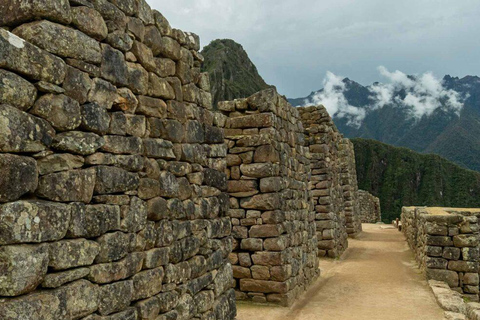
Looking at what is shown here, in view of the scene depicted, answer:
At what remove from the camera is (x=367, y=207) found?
34719 millimetres

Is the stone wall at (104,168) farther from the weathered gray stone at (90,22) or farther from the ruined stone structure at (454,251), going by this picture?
the ruined stone structure at (454,251)

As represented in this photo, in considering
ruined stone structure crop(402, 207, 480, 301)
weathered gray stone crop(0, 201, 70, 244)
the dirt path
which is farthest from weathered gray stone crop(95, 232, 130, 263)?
ruined stone structure crop(402, 207, 480, 301)

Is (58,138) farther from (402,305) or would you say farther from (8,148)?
(402,305)

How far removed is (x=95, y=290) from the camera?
Result: 3.27 m

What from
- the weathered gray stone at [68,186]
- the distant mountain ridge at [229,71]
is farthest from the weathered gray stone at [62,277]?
the distant mountain ridge at [229,71]

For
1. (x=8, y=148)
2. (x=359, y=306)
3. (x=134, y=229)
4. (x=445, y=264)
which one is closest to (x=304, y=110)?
(x=445, y=264)

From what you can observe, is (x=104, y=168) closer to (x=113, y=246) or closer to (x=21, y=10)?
(x=113, y=246)

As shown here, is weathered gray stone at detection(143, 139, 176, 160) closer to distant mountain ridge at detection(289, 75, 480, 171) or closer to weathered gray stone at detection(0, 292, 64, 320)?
weathered gray stone at detection(0, 292, 64, 320)

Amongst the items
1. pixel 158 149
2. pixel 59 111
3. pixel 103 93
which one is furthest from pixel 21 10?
pixel 158 149

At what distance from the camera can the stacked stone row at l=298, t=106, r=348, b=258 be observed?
46.1ft

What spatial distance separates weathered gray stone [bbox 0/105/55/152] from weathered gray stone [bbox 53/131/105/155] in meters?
0.09

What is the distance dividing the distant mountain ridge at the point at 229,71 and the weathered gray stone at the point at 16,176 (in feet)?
238

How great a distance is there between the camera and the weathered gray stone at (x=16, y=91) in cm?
262

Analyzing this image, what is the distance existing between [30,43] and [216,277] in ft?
12.3
